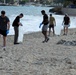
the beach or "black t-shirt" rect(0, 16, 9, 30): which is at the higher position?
"black t-shirt" rect(0, 16, 9, 30)

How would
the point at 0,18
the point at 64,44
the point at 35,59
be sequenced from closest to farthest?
the point at 35,59, the point at 0,18, the point at 64,44

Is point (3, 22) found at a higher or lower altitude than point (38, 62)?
higher

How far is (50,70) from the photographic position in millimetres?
8906

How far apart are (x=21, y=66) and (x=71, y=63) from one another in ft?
4.66

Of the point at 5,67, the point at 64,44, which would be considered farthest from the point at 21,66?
the point at 64,44

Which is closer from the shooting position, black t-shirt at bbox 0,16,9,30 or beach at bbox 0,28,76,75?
beach at bbox 0,28,76,75

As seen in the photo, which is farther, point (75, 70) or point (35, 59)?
point (35, 59)

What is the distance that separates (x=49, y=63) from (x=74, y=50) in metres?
3.12

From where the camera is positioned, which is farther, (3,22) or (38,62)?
(3,22)

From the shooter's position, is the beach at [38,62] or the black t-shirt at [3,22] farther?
the black t-shirt at [3,22]

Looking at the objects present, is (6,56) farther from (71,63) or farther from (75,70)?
(75,70)

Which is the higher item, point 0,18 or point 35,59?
point 0,18

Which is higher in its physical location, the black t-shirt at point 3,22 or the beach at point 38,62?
the black t-shirt at point 3,22

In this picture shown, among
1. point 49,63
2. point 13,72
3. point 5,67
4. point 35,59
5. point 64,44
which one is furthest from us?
point 64,44
